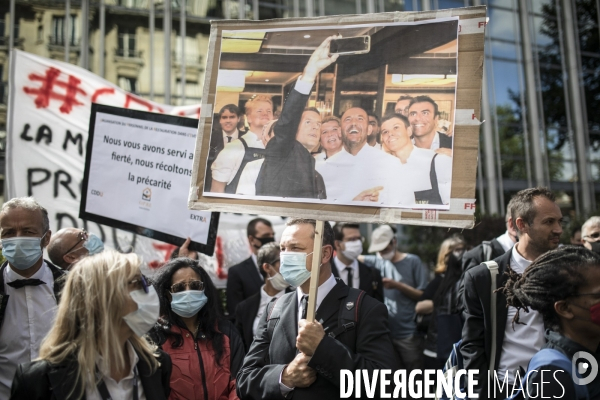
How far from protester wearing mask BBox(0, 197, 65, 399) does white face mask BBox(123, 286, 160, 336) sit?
1.37 metres

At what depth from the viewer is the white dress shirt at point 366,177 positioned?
126 inches

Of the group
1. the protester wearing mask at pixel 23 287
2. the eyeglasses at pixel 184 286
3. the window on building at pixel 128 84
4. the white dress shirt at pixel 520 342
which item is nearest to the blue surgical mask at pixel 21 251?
the protester wearing mask at pixel 23 287

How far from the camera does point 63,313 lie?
2.70m

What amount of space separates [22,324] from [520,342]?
9.88 feet

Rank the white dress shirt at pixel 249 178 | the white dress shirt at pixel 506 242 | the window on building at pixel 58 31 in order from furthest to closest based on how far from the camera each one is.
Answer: the window on building at pixel 58 31, the white dress shirt at pixel 506 242, the white dress shirt at pixel 249 178

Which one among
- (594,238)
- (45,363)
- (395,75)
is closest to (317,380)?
(45,363)

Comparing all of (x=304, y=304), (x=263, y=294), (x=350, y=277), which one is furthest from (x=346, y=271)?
(x=304, y=304)

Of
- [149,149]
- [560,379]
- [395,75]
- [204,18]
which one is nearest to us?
[560,379]

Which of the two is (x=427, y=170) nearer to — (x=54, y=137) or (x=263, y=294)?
(x=263, y=294)

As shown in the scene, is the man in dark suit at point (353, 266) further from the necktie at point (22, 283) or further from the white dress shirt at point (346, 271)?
the necktie at point (22, 283)

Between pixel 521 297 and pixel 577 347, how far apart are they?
1.56 ft

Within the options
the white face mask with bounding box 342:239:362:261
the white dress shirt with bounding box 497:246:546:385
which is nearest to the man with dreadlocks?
the white dress shirt with bounding box 497:246:546:385

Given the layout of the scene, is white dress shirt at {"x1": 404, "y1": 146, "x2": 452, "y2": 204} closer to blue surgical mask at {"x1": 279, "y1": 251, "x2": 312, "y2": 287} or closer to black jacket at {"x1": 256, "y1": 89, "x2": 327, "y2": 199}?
black jacket at {"x1": 256, "y1": 89, "x2": 327, "y2": 199}

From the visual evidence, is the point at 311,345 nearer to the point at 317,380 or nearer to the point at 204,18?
the point at 317,380
